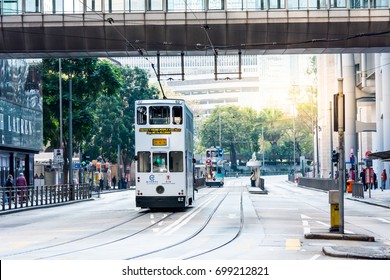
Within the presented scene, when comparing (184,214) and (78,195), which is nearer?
(184,214)

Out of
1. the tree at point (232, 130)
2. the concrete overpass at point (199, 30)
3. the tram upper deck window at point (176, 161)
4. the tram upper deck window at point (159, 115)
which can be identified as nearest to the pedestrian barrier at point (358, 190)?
the concrete overpass at point (199, 30)

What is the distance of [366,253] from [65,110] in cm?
4894

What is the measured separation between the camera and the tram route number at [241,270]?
38.7 ft

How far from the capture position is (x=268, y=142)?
586ft

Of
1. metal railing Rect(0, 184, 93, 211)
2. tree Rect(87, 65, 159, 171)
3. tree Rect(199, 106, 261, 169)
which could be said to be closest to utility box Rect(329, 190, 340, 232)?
metal railing Rect(0, 184, 93, 211)

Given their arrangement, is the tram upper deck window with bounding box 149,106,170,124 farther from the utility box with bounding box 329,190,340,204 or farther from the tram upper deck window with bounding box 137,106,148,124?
the utility box with bounding box 329,190,340,204

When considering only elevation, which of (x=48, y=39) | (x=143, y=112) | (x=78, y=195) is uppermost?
(x=48, y=39)

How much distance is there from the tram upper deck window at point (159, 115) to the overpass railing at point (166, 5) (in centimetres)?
482

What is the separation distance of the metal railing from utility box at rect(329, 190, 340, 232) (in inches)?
835

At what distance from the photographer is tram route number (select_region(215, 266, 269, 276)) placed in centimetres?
1180

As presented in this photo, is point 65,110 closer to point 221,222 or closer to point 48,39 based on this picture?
point 48,39

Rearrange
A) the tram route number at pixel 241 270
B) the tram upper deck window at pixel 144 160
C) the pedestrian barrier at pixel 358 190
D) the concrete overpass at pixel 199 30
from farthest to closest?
the pedestrian barrier at pixel 358 190 < the concrete overpass at pixel 199 30 < the tram upper deck window at pixel 144 160 < the tram route number at pixel 241 270

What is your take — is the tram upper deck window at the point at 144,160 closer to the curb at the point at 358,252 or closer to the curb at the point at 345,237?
the curb at the point at 345,237

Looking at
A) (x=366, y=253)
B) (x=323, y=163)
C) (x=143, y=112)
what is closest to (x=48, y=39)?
(x=143, y=112)
